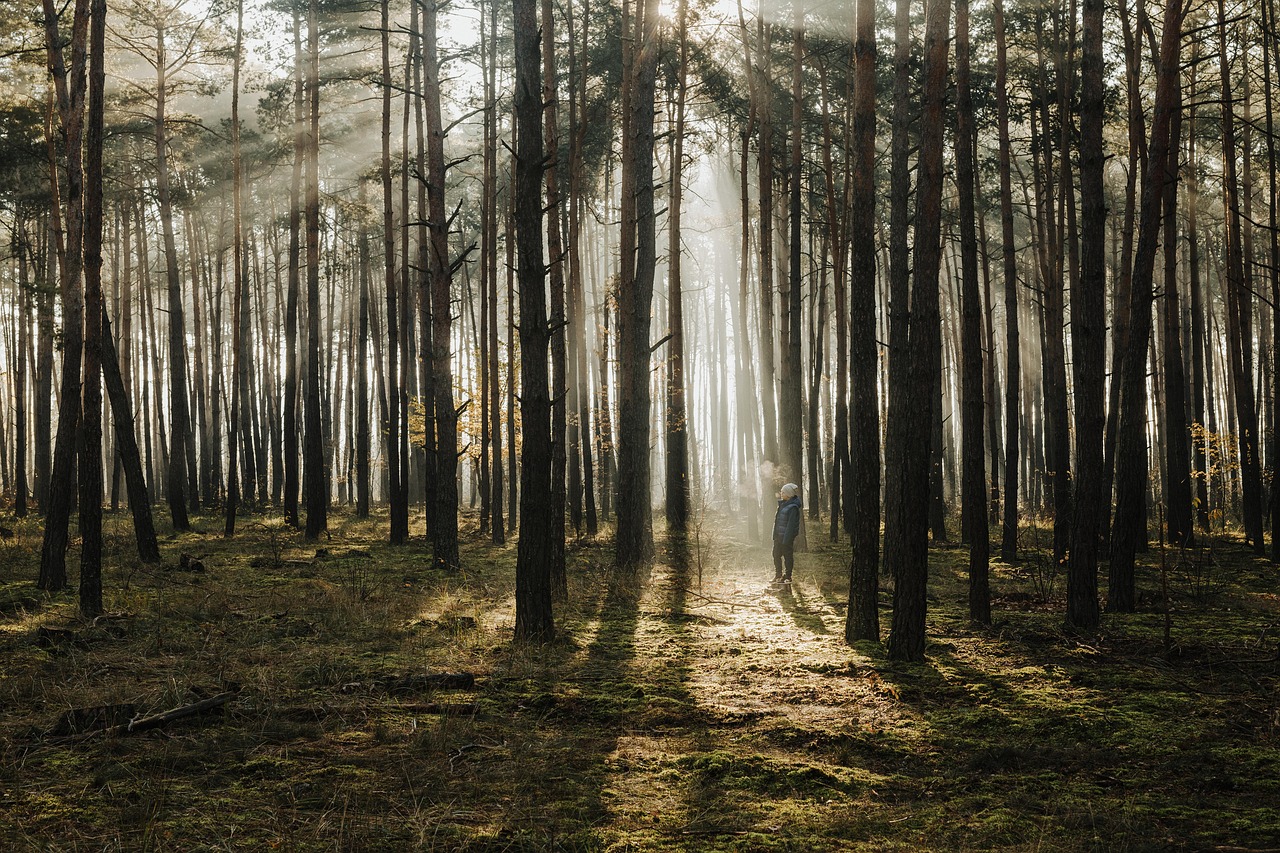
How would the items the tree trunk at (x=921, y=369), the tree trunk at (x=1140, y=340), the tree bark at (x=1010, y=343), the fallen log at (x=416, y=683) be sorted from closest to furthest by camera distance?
the fallen log at (x=416, y=683), the tree trunk at (x=921, y=369), the tree trunk at (x=1140, y=340), the tree bark at (x=1010, y=343)

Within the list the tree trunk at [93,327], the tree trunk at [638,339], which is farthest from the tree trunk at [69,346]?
the tree trunk at [638,339]

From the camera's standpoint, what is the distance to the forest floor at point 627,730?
379 cm

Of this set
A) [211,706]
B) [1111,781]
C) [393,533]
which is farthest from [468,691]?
[393,533]

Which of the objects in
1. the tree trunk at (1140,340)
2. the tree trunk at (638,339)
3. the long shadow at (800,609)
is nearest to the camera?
the tree trunk at (1140,340)

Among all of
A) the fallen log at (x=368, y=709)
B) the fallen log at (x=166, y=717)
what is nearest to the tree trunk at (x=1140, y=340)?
the fallen log at (x=368, y=709)

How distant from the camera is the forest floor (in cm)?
379

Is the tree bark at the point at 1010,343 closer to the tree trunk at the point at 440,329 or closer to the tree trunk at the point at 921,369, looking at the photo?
the tree trunk at the point at 921,369

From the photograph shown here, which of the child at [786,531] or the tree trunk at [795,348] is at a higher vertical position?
the tree trunk at [795,348]

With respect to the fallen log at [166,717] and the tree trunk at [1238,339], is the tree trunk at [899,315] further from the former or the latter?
the tree trunk at [1238,339]

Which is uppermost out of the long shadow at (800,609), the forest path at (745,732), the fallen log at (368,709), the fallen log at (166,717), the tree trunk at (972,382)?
the tree trunk at (972,382)

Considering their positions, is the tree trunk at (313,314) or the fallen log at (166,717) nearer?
the fallen log at (166,717)

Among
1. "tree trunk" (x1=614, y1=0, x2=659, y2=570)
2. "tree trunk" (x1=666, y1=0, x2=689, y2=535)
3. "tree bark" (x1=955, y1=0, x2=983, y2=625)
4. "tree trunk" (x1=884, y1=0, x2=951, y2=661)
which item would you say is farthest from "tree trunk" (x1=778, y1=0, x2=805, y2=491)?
"tree trunk" (x1=884, y1=0, x2=951, y2=661)

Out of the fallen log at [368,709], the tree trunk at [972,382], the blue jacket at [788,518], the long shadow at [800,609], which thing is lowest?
the long shadow at [800,609]

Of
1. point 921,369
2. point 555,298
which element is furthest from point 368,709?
point 555,298
